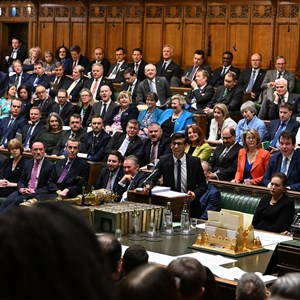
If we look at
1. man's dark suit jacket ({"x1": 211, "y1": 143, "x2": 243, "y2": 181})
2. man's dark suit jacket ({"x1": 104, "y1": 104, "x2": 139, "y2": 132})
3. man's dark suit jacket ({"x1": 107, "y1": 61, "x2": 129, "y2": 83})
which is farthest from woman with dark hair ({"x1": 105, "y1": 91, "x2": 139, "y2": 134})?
man's dark suit jacket ({"x1": 107, "y1": 61, "x2": 129, "y2": 83})

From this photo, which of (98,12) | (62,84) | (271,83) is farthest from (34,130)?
(98,12)

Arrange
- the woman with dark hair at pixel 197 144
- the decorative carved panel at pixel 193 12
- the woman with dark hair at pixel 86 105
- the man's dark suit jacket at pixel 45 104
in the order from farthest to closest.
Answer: the decorative carved panel at pixel 193 12 → the man's dark suit jacket at pixel 45 104 → the woman with dark hair at pixel 86 105 → the woman with dark hair at pixel 197 144

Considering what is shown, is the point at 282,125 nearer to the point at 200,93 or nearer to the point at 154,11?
the point at 200,93

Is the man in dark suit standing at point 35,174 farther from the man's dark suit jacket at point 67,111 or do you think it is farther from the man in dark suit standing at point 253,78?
the man in dark suit standing at point 253,78

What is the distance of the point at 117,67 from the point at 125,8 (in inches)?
70.7

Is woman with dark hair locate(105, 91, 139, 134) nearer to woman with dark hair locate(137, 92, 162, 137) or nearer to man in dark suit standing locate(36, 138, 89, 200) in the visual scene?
woman with dark hair locate(137, 92, 162, 137)

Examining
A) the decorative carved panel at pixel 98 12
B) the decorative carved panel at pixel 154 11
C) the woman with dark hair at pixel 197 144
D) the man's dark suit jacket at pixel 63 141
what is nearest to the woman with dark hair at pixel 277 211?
A: the woman with dark hair at pixel 197 144

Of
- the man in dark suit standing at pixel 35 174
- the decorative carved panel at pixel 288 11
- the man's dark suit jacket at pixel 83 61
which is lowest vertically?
the man in dark suit standing at pixel 35 174

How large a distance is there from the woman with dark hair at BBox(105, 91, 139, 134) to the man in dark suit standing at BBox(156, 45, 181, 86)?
2278mm

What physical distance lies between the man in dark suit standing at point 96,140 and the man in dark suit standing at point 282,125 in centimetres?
203

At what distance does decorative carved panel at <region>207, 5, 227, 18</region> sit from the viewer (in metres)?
13.4

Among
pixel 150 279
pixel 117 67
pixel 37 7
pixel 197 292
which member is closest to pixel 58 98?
pixel 117 67

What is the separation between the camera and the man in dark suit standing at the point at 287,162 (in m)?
7.55

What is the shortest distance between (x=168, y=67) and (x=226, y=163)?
15.9 feet
